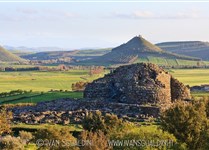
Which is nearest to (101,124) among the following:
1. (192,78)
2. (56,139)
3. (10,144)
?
(56,139)

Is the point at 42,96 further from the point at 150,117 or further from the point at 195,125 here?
the point at 195,125

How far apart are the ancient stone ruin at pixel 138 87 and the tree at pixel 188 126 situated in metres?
18.4

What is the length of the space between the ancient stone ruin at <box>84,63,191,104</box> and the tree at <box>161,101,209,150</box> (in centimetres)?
1839

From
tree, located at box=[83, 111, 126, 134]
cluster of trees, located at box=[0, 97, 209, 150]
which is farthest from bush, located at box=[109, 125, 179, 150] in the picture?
tree, located at box=[83, 111, 126, 134]

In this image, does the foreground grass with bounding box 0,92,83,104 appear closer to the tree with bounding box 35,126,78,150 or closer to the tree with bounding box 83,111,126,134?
the tree with bounding box 83,111,126,134

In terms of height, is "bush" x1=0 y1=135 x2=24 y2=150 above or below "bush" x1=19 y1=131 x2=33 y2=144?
above

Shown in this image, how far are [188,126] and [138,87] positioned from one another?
20284 millimetres

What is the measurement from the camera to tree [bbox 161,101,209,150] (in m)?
32.7

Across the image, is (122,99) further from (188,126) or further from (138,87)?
(188,126)

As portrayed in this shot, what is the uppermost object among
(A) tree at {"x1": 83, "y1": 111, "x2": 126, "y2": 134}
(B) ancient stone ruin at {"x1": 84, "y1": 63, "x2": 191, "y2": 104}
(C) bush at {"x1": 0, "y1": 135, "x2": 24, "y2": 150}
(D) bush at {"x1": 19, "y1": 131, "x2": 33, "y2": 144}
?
(B) ancient stone ruin at {"x1": 84, "y1": 63, "x2": 191, "y2": 104}

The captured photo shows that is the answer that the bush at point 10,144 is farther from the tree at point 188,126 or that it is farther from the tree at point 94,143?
the tree at point 188,126

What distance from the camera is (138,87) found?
174ft

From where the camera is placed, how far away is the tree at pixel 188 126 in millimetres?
32719

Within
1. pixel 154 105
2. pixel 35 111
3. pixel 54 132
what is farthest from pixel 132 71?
pixel 54 132
